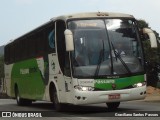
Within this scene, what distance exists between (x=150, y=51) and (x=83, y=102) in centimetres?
5011

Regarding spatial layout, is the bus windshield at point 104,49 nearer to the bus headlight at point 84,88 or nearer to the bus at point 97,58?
the bus at point 97,58

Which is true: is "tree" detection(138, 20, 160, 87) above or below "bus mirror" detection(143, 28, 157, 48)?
below

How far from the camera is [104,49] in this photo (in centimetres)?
1652

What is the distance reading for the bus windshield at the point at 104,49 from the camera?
642 inches

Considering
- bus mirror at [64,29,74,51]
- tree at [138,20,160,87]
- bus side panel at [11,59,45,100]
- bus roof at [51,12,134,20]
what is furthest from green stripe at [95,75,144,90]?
tree at [138,20,160,87]

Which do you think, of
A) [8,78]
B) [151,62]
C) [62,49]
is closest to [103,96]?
[62,49]

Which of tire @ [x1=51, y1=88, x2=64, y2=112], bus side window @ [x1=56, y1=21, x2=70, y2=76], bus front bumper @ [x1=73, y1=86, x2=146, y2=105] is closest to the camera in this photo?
bus front bumper @ [x1=73, y1=86, x2=146, y2=105]

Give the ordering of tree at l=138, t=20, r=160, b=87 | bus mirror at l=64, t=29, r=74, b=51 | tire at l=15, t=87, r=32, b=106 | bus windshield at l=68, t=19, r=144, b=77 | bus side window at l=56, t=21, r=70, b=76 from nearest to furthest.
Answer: bus mirror at l=64, t=29, r=74, b=51 → bus windshield at l=68, t=19, r=144, b=77 → bus side window at l=56, t=21, r=70, b=76 → tire at l=15, t=87, r=32, b=106 → tree at l=138, t=20, r=160, b=87

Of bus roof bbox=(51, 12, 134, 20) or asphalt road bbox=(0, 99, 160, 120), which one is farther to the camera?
bus roof bbox=(51, 12, 134, 20)

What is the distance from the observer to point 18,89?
26.2 metres

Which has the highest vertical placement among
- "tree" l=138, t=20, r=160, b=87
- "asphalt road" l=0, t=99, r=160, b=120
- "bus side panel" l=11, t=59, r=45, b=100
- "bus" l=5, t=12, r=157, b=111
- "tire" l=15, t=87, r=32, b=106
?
"bus" l=5, t=12, r=157, b=111

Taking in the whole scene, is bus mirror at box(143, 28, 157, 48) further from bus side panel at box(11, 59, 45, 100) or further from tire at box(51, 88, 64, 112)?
bus side panel at box(11, 59, 45, 100)

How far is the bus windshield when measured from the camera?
1630 cm

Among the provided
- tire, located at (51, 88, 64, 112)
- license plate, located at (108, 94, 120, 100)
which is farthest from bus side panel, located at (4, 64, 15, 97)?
license plate, located at (108, 94, 120, 100)
